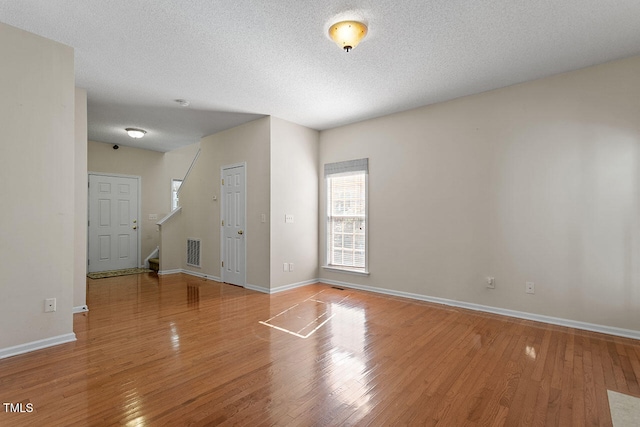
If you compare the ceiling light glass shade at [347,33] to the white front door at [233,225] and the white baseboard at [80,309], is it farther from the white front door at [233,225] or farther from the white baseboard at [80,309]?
the white baseboard at [80,309]

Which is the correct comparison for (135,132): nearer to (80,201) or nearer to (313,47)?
(80,201)

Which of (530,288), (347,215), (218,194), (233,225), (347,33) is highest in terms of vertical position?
(347,33)

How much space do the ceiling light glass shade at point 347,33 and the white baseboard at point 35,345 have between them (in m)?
3.69

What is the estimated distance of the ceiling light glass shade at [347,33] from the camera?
2.61 meters

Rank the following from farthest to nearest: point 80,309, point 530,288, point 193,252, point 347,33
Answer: point 193,252, point 80,309, point 530,288, point 347,33

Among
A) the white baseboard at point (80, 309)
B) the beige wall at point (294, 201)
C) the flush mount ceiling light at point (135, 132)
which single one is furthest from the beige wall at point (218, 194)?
the white baseboard at point (80, 309)

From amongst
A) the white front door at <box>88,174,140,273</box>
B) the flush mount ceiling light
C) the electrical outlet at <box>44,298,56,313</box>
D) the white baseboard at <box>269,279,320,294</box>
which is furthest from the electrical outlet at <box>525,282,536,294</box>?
the white front door at <box>88,174,140,273</box>

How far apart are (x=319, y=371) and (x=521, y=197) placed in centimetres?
310

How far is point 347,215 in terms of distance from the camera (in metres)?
5.53

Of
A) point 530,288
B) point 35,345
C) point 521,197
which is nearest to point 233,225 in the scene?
point 35,345

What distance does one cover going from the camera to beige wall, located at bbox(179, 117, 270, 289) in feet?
17.0

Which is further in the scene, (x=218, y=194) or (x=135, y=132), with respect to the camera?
(x=218, y=194)

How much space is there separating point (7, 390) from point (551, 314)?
16.3ft

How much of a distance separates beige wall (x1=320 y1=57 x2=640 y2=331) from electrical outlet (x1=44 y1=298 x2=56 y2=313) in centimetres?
398
